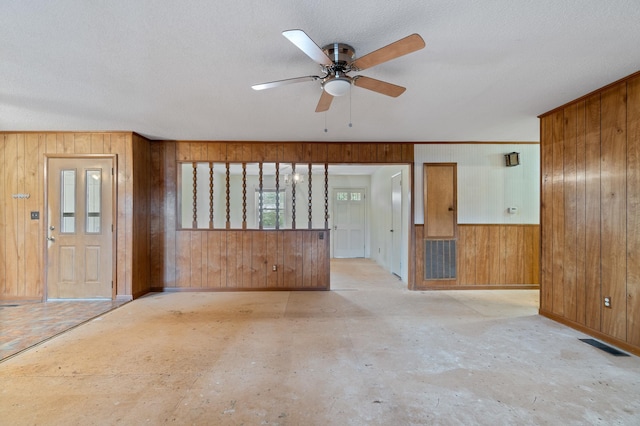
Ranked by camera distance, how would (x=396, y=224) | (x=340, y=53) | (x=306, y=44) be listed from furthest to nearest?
(x=396, y=224)
(x=340, y=53)
(x=306, y=44)

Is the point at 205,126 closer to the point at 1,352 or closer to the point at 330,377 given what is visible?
the point at 1,352

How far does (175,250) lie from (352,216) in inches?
196

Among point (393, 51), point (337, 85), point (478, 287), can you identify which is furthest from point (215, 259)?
point (478, 287)

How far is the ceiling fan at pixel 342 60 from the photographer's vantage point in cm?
169

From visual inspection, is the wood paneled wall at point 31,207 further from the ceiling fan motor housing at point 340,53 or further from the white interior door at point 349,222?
the white interior door at point 349,222

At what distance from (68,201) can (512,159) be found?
22.2 feet

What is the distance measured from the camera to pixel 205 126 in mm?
3969

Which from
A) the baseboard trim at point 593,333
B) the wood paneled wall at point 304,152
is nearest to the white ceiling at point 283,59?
the wood paneled wall at point 304,152

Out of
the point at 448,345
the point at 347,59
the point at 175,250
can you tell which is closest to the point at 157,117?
the point at 175,250

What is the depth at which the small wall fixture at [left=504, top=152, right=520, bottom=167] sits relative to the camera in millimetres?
4770

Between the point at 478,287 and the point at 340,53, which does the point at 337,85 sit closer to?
the point at 340,53

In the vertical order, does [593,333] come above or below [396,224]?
below

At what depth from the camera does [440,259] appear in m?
4.88

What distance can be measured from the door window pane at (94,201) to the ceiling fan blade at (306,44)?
12.9ft
